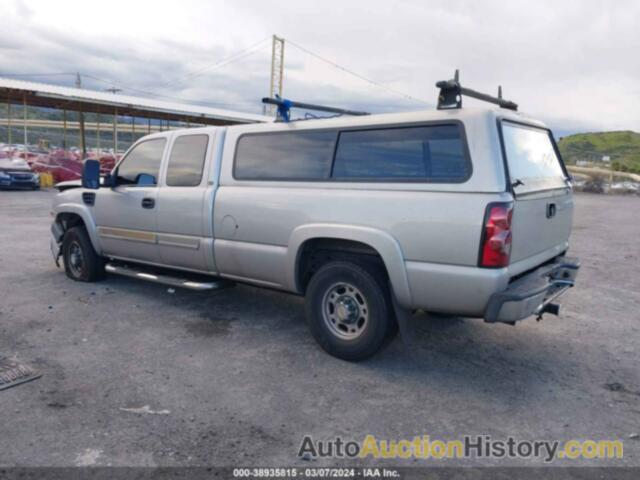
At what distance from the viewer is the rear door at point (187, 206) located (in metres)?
4.97

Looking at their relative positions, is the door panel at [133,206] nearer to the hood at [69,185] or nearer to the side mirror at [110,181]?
the side mirror at [110,181]

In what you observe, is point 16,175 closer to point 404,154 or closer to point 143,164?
point 143,164

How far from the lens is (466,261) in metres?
3.43

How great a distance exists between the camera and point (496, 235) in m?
3.33

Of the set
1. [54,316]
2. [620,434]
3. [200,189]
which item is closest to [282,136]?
[200,189]

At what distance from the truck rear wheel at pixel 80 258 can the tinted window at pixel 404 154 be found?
3778 mm

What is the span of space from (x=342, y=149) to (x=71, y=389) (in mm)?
2758

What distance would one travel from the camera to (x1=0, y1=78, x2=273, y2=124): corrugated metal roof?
73.4 ft

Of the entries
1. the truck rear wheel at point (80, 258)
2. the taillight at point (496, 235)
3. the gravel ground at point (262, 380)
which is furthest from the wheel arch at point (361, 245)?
the truck rear wheel at point (80, 258)

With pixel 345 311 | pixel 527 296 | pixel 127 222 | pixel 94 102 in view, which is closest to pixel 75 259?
pixel 127 222

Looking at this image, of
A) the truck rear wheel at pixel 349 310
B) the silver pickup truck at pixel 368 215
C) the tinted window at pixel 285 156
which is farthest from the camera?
the tinted window at pixel 285 156

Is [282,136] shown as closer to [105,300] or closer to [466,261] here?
[466,261]

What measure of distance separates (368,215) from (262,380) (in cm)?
150

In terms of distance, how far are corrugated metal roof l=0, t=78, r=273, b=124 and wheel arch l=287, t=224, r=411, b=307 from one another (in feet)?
50.3
